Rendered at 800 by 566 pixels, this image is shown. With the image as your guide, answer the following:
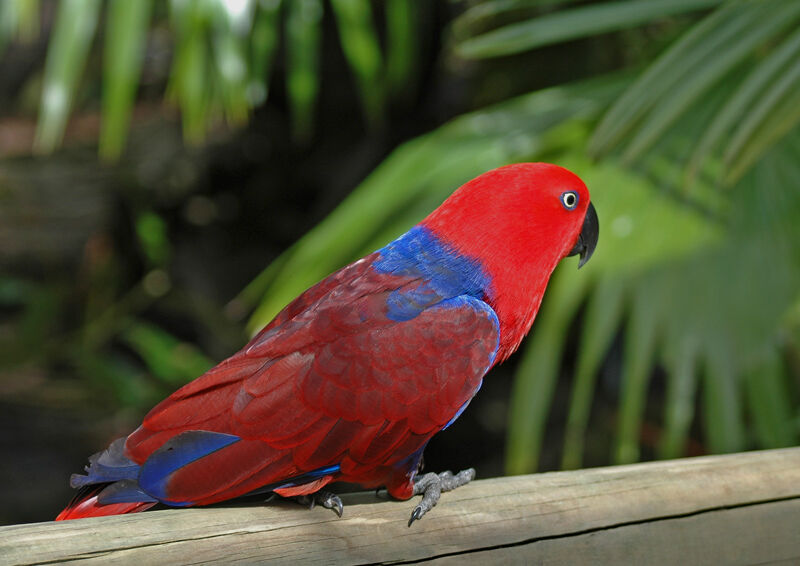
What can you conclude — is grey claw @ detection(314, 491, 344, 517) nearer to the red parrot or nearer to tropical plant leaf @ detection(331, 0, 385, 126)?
the red parrot

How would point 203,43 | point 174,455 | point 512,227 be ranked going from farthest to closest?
1. point 203,43
2. point 512,227
3. point 174,455

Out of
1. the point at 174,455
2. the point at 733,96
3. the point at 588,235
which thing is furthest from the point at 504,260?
the point at 733,96

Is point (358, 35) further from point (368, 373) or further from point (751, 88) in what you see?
point (368, 373)

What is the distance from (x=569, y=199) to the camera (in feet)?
2.63

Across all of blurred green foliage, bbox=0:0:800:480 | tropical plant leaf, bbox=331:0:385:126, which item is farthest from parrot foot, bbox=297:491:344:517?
tropical plant leaf, bbox=331:0:385:126

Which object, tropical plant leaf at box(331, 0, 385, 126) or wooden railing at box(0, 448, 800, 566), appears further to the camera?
tropical plant leaf at box(331, 0, 385, 126)

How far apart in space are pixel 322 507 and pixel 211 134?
1.98 m

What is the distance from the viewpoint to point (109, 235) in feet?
8.42

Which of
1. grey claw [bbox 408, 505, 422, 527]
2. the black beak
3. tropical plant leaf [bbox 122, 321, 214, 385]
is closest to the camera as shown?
grey claw [bbox 408, 505, 422, 527]

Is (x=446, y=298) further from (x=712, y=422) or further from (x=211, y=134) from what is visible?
(x=211, y=134)

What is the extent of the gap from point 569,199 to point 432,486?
0.99 feet

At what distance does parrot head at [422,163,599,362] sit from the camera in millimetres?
777

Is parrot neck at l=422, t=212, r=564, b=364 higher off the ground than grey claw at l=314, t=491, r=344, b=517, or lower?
higher

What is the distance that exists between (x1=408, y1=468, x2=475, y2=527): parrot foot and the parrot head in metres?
0.13
